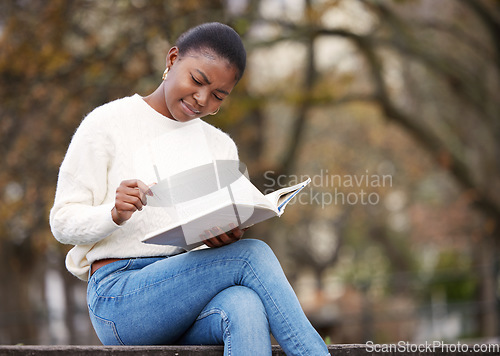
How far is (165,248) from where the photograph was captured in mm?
2447

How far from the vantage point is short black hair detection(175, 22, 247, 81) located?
248cm

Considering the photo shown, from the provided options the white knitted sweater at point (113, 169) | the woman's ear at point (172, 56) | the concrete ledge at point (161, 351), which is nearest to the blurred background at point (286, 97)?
the woman's ear at point (172, 56)

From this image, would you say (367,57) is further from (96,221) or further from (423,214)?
(423,214)

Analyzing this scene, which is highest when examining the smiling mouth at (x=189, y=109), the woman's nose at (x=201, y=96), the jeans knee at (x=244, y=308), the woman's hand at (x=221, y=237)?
the woman's nose at (x=201, y=96)

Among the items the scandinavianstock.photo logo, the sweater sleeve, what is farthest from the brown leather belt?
the scandinavianstock.photo logo

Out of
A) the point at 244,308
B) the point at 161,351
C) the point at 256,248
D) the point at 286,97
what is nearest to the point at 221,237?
the point at 256,248

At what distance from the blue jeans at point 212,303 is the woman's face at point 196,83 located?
0.56 m

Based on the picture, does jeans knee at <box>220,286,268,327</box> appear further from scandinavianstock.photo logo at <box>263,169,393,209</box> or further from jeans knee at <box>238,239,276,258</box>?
scandinavianstock.photo logo at <box>263,169,393,209</box>

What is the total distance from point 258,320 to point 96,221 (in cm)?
62

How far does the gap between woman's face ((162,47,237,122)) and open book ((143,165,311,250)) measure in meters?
0.24

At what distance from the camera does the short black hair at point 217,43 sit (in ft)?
8.13

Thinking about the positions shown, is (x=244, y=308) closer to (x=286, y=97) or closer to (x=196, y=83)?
(x=196, y=83)

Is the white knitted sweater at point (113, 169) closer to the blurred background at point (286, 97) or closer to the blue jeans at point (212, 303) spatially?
the blue jeans at point (212, 303)

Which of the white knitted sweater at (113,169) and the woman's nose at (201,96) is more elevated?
the woman's nose at (201,96)
